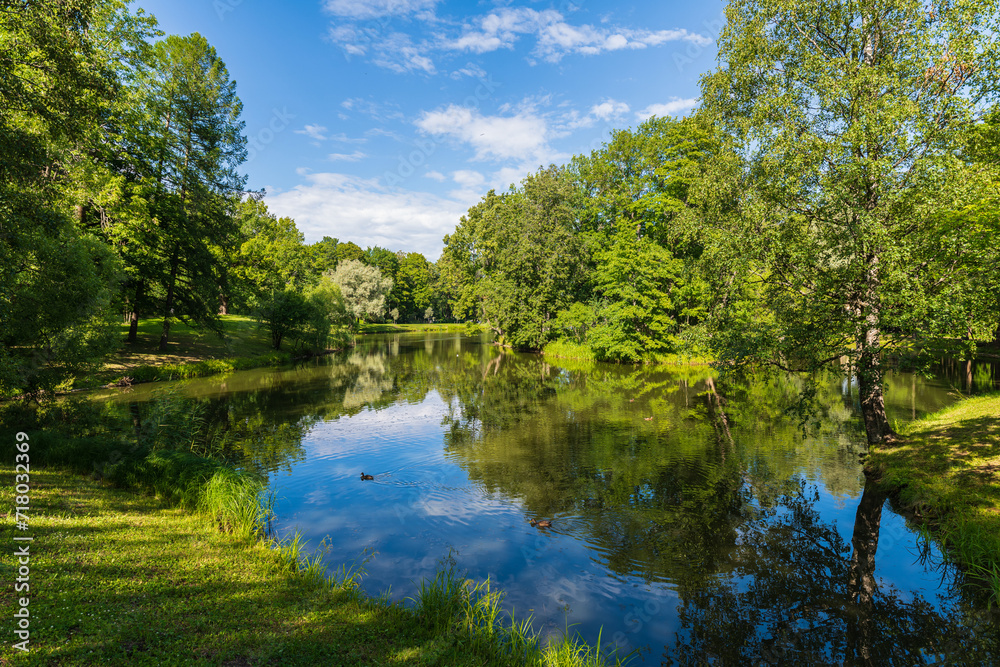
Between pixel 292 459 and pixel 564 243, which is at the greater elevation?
pixel 564 243

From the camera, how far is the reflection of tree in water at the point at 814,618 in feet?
19.0

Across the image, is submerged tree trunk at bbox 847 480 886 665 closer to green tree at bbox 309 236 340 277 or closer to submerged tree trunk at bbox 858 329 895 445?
submerged tree trunk at bbox 858 329 895 445

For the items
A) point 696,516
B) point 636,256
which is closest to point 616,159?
point 636,256

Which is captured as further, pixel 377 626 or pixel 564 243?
pixel 564 243

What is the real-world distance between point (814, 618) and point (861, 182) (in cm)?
1027

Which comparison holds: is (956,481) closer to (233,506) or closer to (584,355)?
(233,506)

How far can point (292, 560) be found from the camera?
7.12 m

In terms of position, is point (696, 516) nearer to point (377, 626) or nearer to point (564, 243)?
point (377, 626)

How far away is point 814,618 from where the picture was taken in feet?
21.4

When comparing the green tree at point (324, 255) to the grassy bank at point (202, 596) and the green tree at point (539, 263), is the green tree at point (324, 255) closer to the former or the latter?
the green tree at point (539, 263)

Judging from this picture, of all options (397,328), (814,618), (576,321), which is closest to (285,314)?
(576,321)

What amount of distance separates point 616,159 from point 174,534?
48.0 metres

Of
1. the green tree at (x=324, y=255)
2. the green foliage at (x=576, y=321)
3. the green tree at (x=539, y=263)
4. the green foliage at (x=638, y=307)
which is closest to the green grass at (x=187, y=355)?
the green tree at (x=539, y=263)

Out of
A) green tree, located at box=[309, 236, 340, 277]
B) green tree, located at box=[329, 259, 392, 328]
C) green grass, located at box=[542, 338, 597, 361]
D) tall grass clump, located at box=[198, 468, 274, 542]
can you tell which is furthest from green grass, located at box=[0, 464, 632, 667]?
green tree, located at box=[309, 236, 340, 277]
